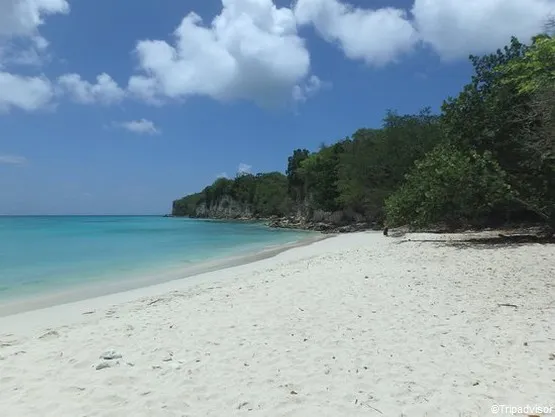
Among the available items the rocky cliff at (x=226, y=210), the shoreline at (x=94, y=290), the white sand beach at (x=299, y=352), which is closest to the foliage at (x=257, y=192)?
the rocky cliff at (x=226, y=210)

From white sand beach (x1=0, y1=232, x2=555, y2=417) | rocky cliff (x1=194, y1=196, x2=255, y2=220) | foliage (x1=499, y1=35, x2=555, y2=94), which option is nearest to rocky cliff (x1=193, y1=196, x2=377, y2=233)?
rocky cliff (x1=194, y1=196, x2=255, y2=220)

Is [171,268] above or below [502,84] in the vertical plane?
below

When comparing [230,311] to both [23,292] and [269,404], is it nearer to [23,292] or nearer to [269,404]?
[269,404]

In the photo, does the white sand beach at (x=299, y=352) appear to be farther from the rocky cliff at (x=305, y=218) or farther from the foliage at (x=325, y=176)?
the foliage at (x=325, y=176)

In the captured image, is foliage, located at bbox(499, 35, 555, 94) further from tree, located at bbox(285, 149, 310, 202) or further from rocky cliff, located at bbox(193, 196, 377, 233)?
tree, located at bbox(285, 149, 310, 202)

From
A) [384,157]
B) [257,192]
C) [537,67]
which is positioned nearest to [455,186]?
[537,67]

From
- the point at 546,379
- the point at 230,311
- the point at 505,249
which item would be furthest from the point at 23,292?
the point at 505,249

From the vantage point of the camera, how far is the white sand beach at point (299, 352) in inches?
174

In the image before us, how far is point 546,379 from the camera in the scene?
467 cm

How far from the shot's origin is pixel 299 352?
5.84m

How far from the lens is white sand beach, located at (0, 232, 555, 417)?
14.5 ft

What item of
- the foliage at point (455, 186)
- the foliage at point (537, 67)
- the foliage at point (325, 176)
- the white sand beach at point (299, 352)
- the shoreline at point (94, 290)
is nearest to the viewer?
the white sand beach at point (299, 352)

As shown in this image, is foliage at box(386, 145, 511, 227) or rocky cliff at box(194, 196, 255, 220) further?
rocky cliff at box(194, 196, 255, 220)

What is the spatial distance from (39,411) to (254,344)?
110 inches
